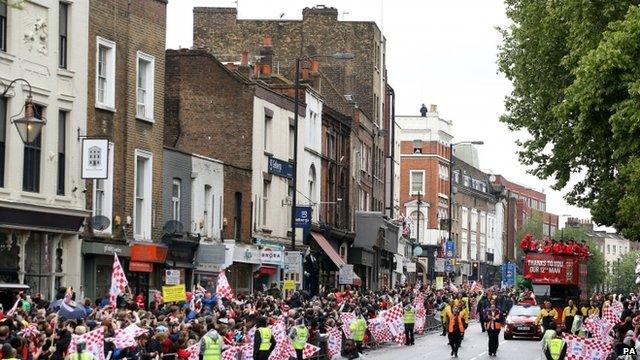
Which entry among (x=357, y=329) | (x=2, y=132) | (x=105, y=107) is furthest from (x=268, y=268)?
(x=2, y=132)

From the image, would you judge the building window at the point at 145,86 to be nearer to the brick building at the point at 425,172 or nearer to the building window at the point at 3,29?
the building window at the point at 3,29

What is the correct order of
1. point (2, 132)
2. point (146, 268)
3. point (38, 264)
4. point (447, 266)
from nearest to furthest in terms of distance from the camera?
1. point (2, 132)
2. point (38, 264)
3. point (146, 268)
4. point (447, 266)

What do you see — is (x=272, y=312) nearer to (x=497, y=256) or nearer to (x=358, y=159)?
(x=358, y=159)

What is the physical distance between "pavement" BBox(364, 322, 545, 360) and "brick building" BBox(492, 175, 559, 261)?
328ft

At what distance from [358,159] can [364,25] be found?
26.0 ft

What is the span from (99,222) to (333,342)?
7214 millimetres

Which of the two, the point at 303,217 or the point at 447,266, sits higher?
the point at 303,217

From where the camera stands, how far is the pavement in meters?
44.2

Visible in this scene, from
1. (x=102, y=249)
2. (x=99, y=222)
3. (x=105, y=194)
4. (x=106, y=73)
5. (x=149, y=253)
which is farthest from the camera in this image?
(x=149, y=253)

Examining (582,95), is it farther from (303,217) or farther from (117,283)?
(303,217)

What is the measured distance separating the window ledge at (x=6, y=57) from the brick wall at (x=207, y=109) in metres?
22.0

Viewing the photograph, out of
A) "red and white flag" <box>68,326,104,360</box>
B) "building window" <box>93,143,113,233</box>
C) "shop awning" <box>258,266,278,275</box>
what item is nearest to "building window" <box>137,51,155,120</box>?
"building window" <box>93,143,113,233</box>

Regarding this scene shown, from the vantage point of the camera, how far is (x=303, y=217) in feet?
200

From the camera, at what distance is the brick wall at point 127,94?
41.8 m
